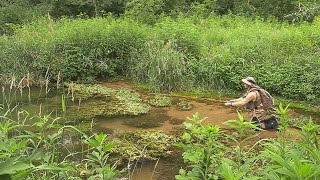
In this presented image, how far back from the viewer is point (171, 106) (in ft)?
26.5

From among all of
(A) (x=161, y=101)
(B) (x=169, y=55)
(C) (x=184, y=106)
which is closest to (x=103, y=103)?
(A) (x=161, y=101)

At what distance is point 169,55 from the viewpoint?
9422mm

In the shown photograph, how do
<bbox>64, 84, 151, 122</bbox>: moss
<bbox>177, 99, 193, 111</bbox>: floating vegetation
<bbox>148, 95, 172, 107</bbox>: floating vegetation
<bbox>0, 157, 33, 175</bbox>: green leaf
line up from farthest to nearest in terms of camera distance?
1. <bbox>148, 95, 172, 107</bbox>: floating vegetation
2. <bbox>177, 99, 193, 111</bbox>: floating vegetation
3. <bbox>64, 84, 151, 122</bbox>: moss
4. <bbox>0, 157, 33, 175</bbox>: green leaf

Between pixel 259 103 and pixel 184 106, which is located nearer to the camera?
pixel 259 103

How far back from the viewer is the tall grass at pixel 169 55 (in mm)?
8688

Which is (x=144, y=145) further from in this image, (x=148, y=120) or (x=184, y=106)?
(x=184, y=106)

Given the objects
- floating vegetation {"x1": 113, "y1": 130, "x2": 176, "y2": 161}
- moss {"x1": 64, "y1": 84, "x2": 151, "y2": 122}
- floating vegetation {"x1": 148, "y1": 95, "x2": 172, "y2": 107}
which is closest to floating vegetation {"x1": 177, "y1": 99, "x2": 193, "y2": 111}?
floating vegetation {"x1": 148, "y1": 95, "x2": 172, "y2": 107}

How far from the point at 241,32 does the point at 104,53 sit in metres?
4.47

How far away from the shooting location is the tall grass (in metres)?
8.69

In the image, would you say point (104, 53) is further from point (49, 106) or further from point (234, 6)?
point (234, 6)

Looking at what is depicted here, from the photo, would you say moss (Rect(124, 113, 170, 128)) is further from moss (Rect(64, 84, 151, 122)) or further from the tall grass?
the tall grass

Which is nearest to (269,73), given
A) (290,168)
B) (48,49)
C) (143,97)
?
(143,97)

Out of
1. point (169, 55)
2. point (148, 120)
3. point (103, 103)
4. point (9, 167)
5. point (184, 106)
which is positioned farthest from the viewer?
point (169, 55)

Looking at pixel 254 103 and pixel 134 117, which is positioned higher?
pixel 254 103
